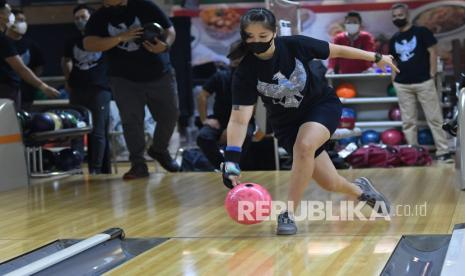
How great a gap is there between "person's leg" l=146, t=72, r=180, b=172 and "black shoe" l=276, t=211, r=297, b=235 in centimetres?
252

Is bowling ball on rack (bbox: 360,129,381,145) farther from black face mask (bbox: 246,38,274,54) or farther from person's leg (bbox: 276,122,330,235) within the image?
black face mask (bbox: 246,38,274,54)

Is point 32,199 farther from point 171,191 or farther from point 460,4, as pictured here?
point 460,4

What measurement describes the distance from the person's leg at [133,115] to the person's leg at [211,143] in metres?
0.57

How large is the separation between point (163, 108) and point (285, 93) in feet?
8.26

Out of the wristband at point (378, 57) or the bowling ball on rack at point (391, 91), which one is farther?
the bowling ball on rack at point (391, 91)

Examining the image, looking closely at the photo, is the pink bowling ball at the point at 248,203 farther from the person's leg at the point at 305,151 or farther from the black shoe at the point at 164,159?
the black shoe at the point at 164,159

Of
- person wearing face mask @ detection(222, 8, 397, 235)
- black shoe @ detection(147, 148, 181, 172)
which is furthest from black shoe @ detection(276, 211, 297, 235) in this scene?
black shoe @ detection(147, 148, 181, 172)

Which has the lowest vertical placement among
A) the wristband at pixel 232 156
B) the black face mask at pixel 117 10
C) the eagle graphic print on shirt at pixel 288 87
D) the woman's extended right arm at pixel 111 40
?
the wristband at pixel 232 156

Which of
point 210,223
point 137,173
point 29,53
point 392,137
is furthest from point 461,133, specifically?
point 29,53

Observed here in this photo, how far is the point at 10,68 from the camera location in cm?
625

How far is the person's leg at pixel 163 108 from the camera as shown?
579 centimetres

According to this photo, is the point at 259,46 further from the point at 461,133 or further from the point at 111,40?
the point at 111,40

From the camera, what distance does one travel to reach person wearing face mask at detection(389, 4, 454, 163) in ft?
25.3

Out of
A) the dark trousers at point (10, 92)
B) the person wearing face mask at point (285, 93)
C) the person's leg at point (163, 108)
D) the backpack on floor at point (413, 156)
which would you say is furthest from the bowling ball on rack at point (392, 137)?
the person wearing face mask at point (285, 93)
